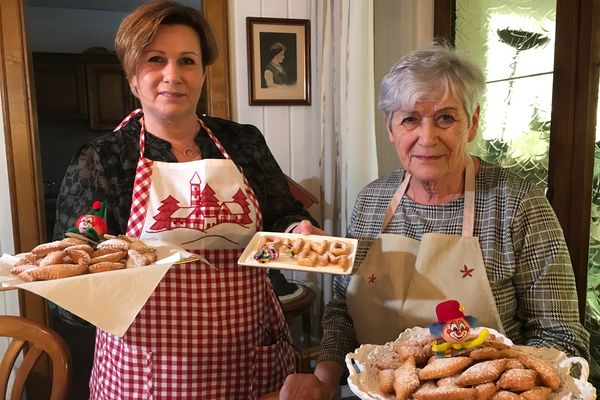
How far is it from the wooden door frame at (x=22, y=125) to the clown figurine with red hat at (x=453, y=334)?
1.53 m

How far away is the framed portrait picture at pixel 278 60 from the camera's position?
210 centimetres

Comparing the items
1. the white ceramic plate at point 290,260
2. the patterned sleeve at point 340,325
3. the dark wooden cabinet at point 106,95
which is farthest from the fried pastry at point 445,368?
the dark wooden cabinet at point 106,95

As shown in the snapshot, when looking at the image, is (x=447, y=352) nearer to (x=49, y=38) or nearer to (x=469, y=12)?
(x=469, y=12)

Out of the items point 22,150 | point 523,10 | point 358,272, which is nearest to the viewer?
point 358,272

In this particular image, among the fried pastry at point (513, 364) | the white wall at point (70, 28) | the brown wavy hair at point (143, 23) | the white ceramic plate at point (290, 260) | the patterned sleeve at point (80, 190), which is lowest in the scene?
the fried pastry at point (513, 364)

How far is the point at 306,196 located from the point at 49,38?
349 cm

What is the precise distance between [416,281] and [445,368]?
0.37 metres

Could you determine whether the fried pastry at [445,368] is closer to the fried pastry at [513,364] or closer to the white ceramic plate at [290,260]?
the fried pastry at [513,364]

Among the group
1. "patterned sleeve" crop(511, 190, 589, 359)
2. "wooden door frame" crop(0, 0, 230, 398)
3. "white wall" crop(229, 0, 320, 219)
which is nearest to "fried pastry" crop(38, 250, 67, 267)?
"patterned sleeve" crop(511, 190, 589, 359)

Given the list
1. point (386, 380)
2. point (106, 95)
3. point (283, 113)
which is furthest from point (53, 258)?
point (106, 95)

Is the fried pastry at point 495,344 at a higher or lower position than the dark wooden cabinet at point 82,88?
lower

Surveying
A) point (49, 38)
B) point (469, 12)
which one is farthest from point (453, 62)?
point (49, 38)

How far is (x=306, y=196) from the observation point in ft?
6.79

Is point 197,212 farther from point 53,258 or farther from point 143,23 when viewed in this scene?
point 143,23
